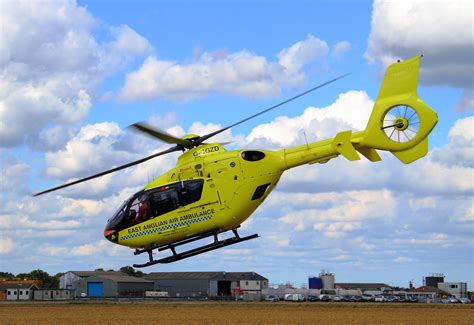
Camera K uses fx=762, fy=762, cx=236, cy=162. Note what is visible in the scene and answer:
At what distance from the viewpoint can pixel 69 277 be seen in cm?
18412

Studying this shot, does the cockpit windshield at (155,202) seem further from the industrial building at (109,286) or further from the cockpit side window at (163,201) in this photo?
the industrial building at (109,286)

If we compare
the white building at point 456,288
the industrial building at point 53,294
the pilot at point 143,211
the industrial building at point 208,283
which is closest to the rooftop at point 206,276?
the industrial building at point 208,283

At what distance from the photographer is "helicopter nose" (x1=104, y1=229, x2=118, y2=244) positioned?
149 ft

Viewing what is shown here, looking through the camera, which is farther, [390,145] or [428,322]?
[428,322]

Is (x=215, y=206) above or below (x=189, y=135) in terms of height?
below

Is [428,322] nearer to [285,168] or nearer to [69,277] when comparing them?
[285,168]

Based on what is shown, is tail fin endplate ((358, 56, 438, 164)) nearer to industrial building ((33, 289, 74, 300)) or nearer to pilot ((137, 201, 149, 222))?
pilot ((137, 201, 149, 222))

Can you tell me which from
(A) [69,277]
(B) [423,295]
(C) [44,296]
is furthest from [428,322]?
(A) [69,277]

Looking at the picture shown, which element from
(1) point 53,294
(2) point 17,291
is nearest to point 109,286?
(1) point 53,294

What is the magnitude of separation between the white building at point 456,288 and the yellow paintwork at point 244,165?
151 m

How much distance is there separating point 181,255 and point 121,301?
8077 centimetres

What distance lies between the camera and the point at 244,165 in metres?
42.2

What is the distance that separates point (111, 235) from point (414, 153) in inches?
724

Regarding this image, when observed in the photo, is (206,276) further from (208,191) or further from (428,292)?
(208,191)
